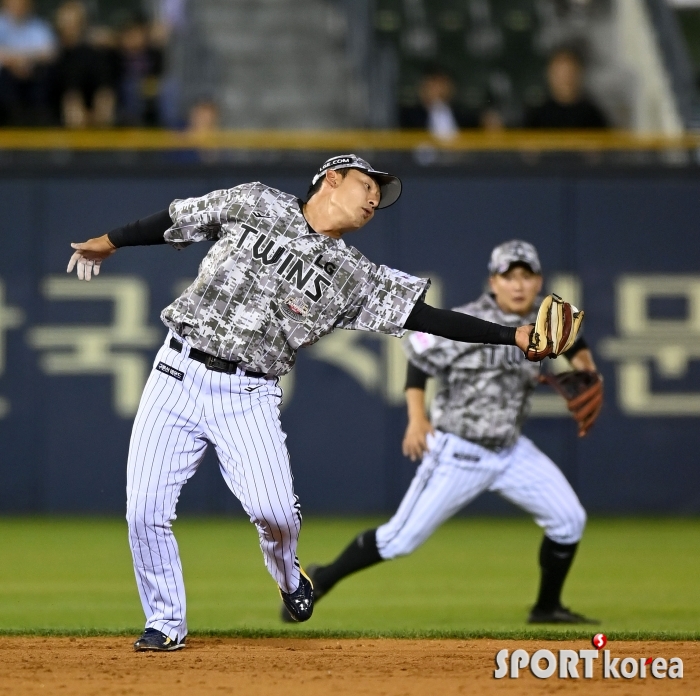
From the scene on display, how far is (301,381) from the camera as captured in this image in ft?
40.5

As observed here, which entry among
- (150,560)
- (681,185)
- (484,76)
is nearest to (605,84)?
(484,76)

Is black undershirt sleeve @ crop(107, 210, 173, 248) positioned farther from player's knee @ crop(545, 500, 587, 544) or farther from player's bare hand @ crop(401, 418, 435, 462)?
player's knee @ crop(545, 500, 587, 544)

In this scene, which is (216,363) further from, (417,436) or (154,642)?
(417,436)

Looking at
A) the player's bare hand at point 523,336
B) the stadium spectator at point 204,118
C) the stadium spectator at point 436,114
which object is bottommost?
the player's bare hand at point 523,336

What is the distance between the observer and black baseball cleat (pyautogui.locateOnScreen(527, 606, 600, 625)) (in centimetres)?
742

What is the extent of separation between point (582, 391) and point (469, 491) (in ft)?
2.68

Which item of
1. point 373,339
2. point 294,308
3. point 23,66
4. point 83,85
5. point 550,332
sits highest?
point 23,66

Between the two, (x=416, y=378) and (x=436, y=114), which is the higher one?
(x=436, y=114)

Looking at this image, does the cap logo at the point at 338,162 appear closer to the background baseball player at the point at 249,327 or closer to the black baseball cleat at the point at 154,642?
the background baseball player at the point at 249,327

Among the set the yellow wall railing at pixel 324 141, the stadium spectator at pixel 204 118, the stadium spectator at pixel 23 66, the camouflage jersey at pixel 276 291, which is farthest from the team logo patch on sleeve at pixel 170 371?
the stadium spectator at pixel 23 66

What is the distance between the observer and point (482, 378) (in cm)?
761

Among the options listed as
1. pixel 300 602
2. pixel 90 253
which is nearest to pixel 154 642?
pixel 300 602

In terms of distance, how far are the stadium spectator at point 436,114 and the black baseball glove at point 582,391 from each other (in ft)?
21.1

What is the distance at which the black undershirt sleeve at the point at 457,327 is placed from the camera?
5500 millimetres
